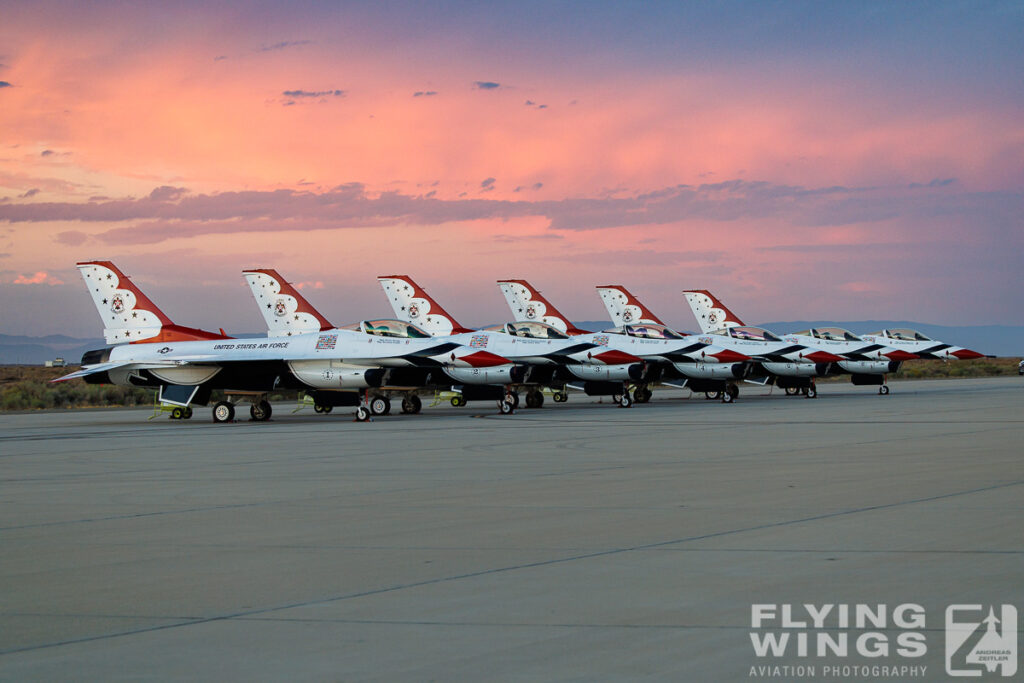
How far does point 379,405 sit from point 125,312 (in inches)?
304

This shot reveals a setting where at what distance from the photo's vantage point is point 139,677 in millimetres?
5109

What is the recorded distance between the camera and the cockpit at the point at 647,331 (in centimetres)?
3697

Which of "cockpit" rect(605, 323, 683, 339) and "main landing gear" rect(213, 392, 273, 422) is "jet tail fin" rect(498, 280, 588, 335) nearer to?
"cockpit" rect(605, 323, 683, 339)

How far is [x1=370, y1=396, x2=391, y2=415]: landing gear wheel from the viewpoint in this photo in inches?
1280

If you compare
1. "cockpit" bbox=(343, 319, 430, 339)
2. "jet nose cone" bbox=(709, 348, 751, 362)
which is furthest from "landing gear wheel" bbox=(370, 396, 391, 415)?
"jet nose cone" bbox=(709, 348, 751, 362)

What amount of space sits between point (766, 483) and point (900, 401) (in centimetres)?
2392

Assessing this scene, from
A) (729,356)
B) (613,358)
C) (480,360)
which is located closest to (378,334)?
(480,360)

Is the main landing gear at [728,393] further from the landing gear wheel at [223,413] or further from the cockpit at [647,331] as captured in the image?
the landing gear wheel at [223,413]

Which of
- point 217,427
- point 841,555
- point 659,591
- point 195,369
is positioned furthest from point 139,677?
point 195,369

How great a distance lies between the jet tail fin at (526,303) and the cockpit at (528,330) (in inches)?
269

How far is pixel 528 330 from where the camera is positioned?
33.2 m

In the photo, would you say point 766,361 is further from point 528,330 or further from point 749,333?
point 528,330

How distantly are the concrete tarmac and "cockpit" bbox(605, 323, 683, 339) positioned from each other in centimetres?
1996

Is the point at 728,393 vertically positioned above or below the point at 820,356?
below
